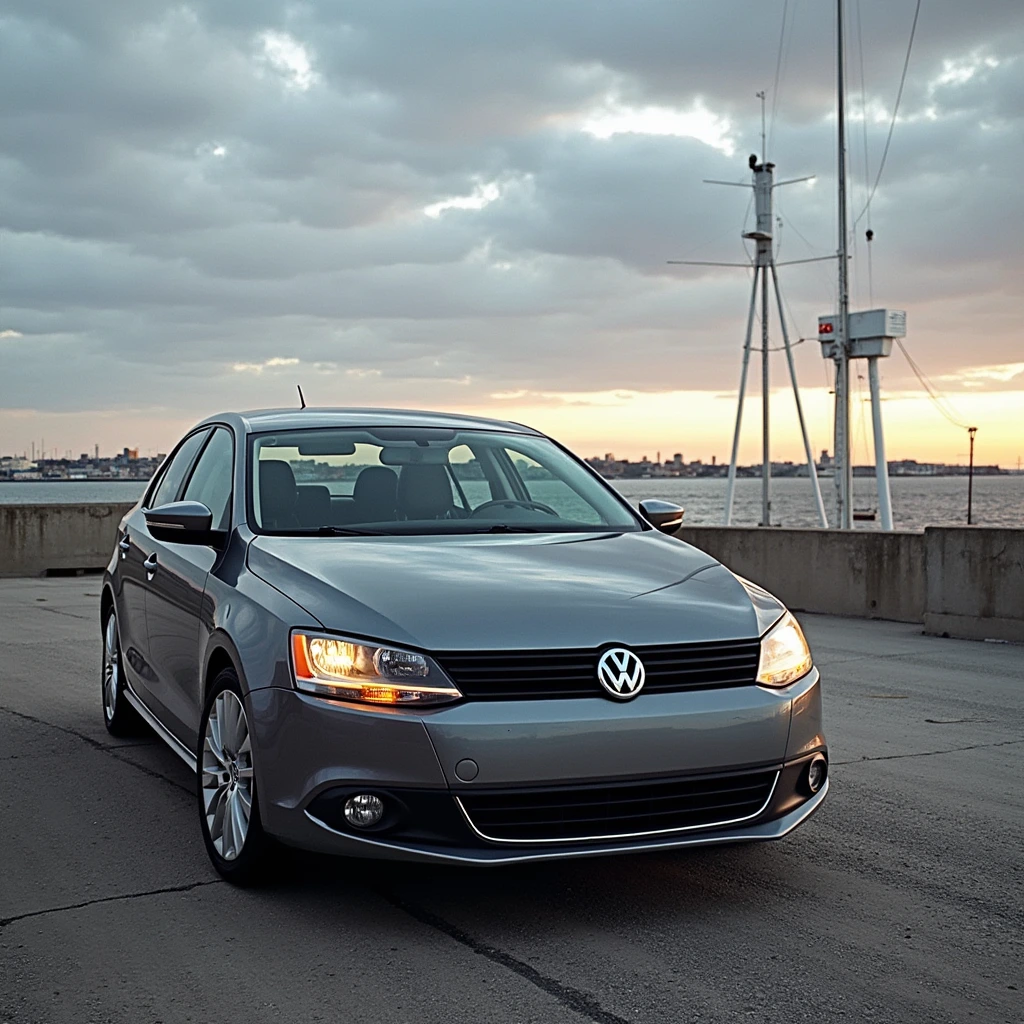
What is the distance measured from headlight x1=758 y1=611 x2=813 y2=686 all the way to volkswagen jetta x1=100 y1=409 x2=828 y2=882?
10 millimetres

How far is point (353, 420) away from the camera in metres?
6.02

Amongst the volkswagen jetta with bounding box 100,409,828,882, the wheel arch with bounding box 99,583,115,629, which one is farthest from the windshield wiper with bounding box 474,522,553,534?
the wheel arch with bounding box 99,583,115,629

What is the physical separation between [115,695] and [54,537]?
13.4m

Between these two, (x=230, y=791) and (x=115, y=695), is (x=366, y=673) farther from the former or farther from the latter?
(x=115, y=695)

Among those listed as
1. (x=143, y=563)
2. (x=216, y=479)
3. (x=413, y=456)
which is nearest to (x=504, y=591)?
(x=413, y=456)

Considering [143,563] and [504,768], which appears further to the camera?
[143,563]

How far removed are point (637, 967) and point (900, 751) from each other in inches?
130

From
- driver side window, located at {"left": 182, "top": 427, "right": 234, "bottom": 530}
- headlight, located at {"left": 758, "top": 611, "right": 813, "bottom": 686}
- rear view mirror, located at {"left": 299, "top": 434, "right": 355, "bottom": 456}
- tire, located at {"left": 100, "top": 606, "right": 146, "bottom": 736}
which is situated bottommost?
tire, located at {"left": 100, "top": 606, "right": 146, "bottom": 736}

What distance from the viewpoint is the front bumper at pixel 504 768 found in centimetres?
380

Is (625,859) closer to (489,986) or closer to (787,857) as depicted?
(787,857)

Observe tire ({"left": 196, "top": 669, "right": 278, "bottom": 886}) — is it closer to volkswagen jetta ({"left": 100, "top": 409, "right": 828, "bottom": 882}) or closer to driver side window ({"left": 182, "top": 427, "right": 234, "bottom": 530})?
volkswagen jetta ({"left": 100, "top": 409, "right": 828, "bottom": 882})

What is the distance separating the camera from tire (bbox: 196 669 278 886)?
14.0ft

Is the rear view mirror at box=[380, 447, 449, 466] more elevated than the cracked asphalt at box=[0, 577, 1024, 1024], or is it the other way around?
the rear view mirror at box=[380, 447, 449, 466]

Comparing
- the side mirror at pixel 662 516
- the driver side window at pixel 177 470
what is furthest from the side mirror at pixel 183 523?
the side mirror at pixel 662 516
